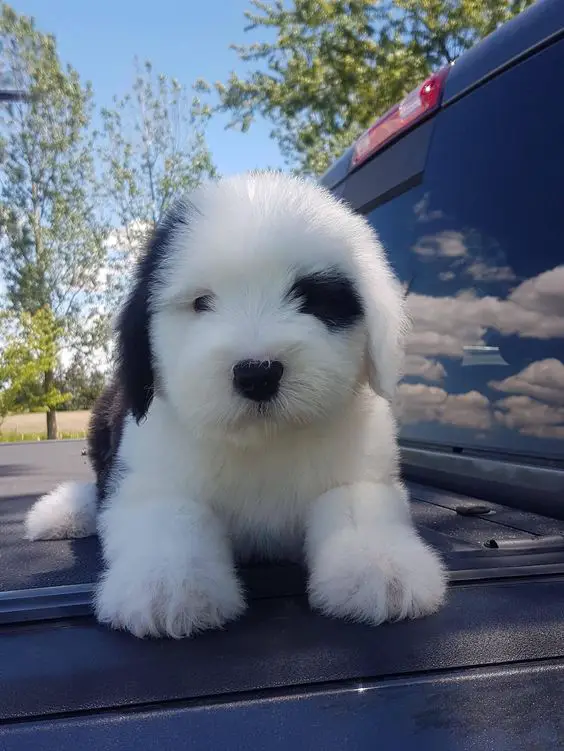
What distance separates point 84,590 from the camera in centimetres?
154

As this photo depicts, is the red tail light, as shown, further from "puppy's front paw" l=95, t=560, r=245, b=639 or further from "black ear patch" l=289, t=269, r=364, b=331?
"puppy's front paw" l=95, t=560, r=245, b=639

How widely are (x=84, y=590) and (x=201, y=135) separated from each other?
61.1ft

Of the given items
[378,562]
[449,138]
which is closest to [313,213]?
[378,562]

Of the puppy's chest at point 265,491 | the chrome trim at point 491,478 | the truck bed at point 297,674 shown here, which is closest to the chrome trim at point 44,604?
the truck bed at point 297,674

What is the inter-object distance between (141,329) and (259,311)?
394 mm

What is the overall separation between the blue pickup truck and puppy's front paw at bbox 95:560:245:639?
0.11ft

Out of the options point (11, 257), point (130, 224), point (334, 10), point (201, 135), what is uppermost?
point (334, 10)

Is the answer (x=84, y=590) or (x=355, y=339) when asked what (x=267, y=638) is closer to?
(x=84, y=590)

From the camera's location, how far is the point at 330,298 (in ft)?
5.97

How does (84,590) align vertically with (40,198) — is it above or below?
below

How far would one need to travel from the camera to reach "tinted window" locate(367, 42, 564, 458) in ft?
7.67

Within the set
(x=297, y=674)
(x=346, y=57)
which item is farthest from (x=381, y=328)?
(x=346, y=57)

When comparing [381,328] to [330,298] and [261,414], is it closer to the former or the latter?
[330,298]

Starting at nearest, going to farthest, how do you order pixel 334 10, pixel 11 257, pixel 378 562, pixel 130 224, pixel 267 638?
1. pixel 267 638
2. pixel 378 562
3. pixel 334 10
4. pixel 130 224
5. pixel 11 257
